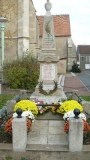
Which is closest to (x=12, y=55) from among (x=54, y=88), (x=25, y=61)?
(x=25, y=61)

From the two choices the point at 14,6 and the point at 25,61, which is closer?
the point at 25,61

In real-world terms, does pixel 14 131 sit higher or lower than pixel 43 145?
higher

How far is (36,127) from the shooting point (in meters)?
7.64

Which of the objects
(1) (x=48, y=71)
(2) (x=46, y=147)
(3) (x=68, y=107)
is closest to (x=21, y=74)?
(1) (x=48, y=71)

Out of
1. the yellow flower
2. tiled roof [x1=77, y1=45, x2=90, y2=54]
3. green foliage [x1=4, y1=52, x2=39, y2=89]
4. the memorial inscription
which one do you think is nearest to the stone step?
the yellow flower

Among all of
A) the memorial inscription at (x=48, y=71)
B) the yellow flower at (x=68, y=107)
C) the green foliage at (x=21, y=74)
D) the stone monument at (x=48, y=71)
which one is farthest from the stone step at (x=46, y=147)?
the green foliage at (x=21, y=74)

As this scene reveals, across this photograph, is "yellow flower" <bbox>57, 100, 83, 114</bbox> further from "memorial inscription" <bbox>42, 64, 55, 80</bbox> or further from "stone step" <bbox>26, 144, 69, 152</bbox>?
"memorial inscription" <bbox>42, 64, 55, 80</bbox>

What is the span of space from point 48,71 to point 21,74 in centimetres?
768

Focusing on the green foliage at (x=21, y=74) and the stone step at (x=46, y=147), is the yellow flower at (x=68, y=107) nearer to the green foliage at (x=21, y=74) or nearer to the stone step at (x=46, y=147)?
the stone step at (x=46, y=147)

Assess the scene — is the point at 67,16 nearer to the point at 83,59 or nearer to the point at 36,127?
the point at 83,59

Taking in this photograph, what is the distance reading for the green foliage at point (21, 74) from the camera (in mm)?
19094

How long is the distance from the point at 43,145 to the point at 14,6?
76.9 ft

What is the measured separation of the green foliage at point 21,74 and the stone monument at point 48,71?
745 cm

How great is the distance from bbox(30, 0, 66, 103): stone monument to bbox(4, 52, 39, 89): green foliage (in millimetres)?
7454
